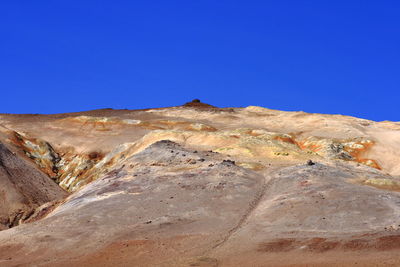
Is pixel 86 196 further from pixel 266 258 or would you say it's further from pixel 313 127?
pixel 313 127

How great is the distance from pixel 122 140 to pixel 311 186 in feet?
104

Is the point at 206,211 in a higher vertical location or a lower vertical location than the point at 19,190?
lower

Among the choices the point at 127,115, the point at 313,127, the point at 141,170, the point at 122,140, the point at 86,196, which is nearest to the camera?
the point at 86,196

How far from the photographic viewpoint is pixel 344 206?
20.9 meters

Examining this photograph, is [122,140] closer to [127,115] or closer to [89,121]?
[89,121]

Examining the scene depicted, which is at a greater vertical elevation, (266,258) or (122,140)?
(122,140)

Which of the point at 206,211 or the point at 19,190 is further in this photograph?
the point at 19,190

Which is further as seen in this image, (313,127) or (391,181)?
(313,127)

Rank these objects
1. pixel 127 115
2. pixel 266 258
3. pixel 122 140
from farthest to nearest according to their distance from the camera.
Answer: pixel 127 115, pixel 122 140, pixel 266 258

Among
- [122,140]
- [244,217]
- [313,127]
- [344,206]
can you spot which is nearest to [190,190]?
[244,217]

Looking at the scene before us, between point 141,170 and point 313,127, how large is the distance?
3454cm

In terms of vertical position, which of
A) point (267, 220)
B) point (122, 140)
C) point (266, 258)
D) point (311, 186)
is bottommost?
point (266, 258)

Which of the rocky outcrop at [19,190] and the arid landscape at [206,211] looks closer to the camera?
the arid landscape at [206,211]

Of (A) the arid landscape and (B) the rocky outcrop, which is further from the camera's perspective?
(B) the rocky outcrop
